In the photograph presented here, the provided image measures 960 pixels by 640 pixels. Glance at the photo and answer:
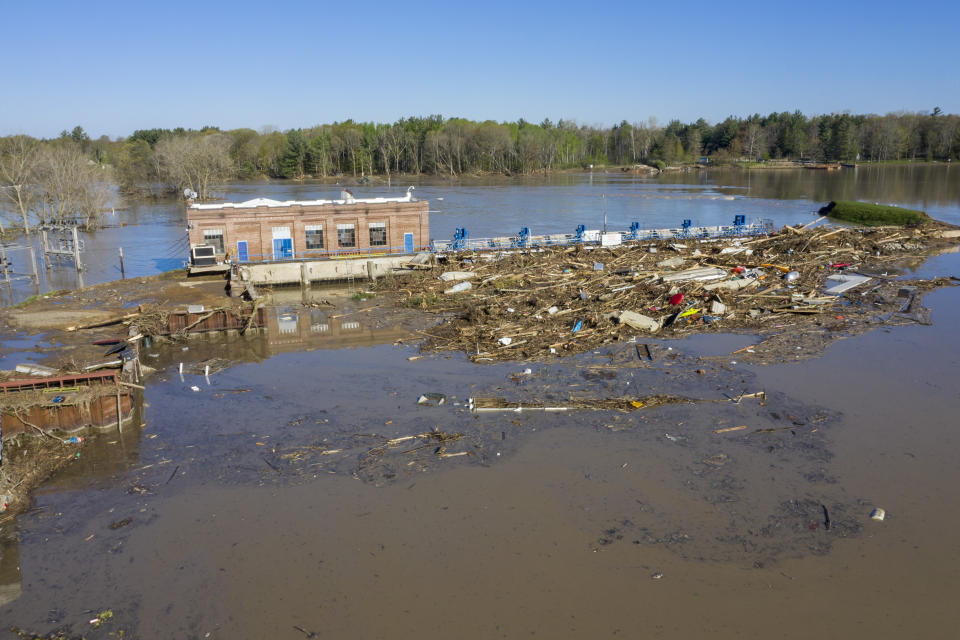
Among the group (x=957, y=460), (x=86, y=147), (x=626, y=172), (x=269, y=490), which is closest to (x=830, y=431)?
(x=957, y=460)

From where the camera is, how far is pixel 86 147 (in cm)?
14375

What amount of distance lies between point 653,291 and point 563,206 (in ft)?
169

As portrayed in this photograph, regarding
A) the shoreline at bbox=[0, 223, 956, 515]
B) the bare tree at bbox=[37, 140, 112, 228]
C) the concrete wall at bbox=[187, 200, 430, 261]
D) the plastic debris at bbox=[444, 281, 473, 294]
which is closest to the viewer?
the shoreline at bbox=[0, 223, 956, 515]

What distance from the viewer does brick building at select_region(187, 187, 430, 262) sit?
35.3m

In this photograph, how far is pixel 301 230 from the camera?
36562 mm

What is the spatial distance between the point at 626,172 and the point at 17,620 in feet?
522

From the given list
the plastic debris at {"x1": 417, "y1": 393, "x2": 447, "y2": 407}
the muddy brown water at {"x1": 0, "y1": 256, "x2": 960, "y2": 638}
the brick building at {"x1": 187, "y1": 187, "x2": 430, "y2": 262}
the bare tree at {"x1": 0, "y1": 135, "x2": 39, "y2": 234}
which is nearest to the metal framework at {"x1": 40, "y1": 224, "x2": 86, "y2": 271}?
the bare tree at {"x1": 0, "y1": 135, "x2": 39, "y2": 234}

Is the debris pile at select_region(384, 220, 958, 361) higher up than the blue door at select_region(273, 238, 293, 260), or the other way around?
the blue door at select_region(273, 238, 293, 260)

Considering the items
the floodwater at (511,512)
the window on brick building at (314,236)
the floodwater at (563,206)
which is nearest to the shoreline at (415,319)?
the floodwater at (511,512)

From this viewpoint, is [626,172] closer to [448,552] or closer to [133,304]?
[133,304]

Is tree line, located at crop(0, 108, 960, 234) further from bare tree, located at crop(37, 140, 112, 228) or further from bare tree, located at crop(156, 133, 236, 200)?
bare tree, located at crop(37, 140, 112, 228)

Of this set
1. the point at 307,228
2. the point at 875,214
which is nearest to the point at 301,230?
the point at 307,228

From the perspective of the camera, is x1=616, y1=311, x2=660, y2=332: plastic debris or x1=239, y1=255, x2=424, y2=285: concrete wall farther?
x1=239, y1=255, x2=424, y2=285: concrete wall

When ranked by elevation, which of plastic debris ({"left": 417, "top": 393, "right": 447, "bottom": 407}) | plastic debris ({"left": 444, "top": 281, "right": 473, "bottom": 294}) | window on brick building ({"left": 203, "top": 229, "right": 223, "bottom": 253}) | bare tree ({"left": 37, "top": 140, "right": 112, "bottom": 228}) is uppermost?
bare tree ({"left": 37, "top": 140, "right": 112, "bottom": 228})
